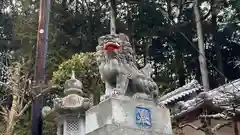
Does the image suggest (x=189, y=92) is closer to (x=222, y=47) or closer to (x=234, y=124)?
(x=234, y=124)

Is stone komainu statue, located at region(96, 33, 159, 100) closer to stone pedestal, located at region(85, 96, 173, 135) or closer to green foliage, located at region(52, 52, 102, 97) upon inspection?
stone pedestal, located at region(85, 96, 173, 135)

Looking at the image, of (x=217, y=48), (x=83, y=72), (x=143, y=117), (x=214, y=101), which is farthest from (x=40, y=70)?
(x=217, y=48)

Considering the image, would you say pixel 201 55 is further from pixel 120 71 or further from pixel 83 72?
pixel 120 71

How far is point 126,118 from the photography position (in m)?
4.02

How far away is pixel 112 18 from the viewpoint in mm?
14102

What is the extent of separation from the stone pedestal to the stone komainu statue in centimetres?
18

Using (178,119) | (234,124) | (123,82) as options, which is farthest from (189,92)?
(123,82)

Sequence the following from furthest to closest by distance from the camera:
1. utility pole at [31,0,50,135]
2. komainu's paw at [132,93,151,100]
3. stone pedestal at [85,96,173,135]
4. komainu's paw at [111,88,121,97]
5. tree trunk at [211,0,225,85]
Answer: tree trunk at [211,0,225,85] → utility pole at [31,0,50,135] → komainu's paw at [132,93,151,100] → komainu's paw at [111,88,121,97] → stone pedestal at [85,96,173,135]

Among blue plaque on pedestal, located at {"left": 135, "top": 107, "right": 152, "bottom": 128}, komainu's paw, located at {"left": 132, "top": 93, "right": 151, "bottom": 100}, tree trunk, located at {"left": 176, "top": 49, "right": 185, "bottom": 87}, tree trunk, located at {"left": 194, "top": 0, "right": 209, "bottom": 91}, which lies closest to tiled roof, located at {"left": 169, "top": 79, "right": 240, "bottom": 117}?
komainu's paw, located at {"left": 132, "top": 93, "right": 151, "bottom": 100}

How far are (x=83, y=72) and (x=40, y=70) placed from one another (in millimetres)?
3450

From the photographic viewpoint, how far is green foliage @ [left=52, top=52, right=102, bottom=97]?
9.67 meters

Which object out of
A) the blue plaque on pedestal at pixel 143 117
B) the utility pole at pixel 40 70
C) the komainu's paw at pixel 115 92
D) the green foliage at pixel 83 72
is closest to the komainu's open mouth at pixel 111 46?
the komainu's paw at pixel 115 92

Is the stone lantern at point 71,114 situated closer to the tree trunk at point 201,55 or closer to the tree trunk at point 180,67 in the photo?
the tree trunk at point 201,55

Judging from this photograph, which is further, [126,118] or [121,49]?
[121,49]
